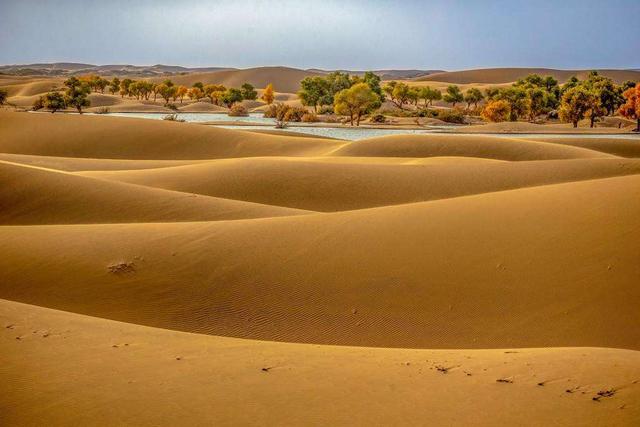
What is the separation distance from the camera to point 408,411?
5301 mm

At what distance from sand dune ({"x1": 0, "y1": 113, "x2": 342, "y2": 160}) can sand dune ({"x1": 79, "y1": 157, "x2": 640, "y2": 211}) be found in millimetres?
12976

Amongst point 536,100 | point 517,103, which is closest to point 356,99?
point 517,103

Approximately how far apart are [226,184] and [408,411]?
66.9 ft

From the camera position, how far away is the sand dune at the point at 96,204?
1764 cm

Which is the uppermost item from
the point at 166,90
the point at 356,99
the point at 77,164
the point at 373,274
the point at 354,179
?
the point at 166,90

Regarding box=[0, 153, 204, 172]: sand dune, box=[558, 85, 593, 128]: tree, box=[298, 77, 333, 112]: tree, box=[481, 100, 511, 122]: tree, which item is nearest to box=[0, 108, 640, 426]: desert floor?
box=[0, 153, 204, 172]: sand dune

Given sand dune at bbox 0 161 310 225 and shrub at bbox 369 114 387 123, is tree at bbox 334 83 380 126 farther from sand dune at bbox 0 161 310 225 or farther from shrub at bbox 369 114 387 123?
sand dune at bbox 0 161 310 225

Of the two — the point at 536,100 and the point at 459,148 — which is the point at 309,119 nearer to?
the point at 536,100

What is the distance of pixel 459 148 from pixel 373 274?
2711cm

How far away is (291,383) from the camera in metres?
5.89

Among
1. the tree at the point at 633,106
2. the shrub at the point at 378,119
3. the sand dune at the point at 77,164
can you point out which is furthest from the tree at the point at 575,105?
the sand dune at the point at 77,164

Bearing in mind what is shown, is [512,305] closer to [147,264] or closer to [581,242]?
[581,242]

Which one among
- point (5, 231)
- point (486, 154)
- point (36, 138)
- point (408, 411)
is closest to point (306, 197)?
point (5, 231)

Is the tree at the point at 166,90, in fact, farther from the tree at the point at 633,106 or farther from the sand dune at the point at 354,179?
the sand dune at the point at 354,179
